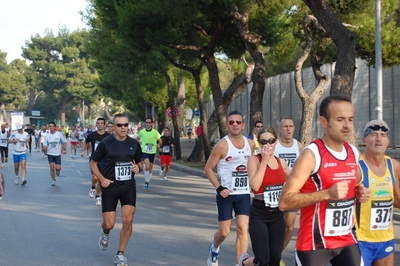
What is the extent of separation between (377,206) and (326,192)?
1237 mm

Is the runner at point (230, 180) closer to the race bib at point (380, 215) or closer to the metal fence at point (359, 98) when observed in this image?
the race bib at point (380, 215)

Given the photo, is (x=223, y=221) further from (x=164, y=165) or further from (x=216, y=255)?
(x=164, y=165)

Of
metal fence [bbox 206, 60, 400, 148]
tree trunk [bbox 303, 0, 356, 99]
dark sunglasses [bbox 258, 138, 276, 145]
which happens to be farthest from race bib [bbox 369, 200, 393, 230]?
metal fence [bbox 206, 60, 400, 148]

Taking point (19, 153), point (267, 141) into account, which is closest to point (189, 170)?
point (19, 153)

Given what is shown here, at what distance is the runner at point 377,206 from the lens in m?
4.84

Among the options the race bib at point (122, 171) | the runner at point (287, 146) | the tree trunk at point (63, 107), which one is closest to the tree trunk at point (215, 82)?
the runner at point (287, 146)

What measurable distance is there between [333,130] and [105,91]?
5223 cm

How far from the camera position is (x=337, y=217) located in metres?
4.07

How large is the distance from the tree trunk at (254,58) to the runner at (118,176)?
11.9m

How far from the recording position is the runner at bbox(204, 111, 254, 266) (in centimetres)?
708

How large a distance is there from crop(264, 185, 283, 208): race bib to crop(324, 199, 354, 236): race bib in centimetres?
198

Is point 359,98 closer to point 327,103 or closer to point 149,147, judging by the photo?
point 149,147

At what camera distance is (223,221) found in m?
7.05

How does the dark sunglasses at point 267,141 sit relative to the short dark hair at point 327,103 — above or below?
below
